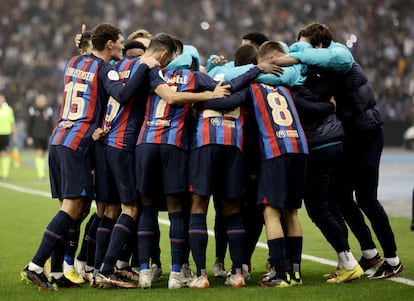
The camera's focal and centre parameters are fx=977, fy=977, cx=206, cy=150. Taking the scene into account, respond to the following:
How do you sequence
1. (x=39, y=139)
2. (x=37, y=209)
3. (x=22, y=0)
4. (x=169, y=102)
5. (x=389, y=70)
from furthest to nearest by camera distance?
(x=22, y=0), (x=389, y=70), (x=39, y=139), (x=37, y=209), (x=169, y=102)

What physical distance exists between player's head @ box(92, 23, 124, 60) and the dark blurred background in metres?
28.0

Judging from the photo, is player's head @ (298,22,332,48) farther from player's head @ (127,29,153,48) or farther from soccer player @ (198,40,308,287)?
player's head @ (127,29,153,48)

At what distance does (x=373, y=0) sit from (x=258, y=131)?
31096 mm

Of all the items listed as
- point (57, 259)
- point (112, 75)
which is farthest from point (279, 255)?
point (112, 75)

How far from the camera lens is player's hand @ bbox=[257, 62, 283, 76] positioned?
8148 millimetres

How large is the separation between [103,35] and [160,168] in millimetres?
1221

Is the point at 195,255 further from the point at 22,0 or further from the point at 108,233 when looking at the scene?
the point at 22,0

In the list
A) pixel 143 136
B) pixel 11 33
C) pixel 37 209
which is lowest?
pixel 37 209

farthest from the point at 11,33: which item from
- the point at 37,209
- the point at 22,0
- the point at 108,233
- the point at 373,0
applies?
the point at 108,233

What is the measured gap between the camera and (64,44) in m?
38.3

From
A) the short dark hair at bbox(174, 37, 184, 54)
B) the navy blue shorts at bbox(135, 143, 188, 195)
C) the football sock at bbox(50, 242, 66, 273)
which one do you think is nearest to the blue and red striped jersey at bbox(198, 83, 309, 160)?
the navy blue shorts at bbox(135, 143, 188, 195)

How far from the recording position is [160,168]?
317 inches

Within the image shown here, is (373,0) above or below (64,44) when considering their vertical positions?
above

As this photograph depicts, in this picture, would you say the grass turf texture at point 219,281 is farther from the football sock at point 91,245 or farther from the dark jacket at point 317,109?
the dark jacket at point 317,109
